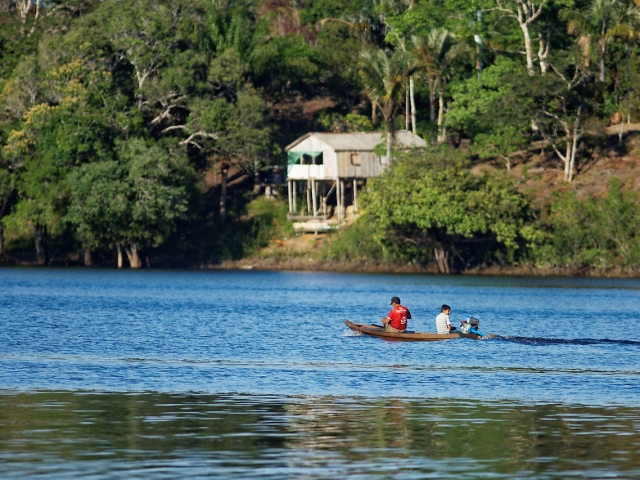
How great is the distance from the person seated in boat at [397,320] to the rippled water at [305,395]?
59cm

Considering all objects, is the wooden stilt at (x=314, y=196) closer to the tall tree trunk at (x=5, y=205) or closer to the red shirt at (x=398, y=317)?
the tall tree trunk at (x=5, y=205)

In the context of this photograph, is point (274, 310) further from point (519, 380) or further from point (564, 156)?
point (564, 156)

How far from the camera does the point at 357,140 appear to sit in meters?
99.6

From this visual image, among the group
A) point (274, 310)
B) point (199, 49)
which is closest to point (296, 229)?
point (199, 49)

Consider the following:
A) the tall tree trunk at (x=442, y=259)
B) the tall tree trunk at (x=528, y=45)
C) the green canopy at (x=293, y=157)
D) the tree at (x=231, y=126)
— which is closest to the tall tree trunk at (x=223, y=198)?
the green canopy at (x=293, y=157)

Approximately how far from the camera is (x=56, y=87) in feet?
298

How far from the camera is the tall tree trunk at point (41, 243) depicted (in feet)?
310

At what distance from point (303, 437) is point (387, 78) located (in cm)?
7578

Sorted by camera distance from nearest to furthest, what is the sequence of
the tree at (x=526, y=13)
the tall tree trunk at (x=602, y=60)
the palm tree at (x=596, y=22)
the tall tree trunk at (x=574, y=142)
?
the tall tree trunk at (x=574, y=142)
the palm tree at (x=596, y=22)
the tall tree trunk at (x=602, y=60)
the tree at (x=526, y=13)

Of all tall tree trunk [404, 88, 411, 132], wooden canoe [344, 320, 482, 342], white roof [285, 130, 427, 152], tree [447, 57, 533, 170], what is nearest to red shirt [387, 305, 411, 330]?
wooden canoe [344, 320, 482, 342]

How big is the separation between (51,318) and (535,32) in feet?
205

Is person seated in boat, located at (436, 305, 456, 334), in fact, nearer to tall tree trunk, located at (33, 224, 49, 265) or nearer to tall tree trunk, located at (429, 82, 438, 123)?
tall tree trunk, located at (33, 224, 49, 265)

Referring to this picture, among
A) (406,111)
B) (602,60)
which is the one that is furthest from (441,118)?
(602,60)

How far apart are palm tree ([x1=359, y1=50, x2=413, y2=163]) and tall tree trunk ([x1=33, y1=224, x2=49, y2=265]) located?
1102 inches
